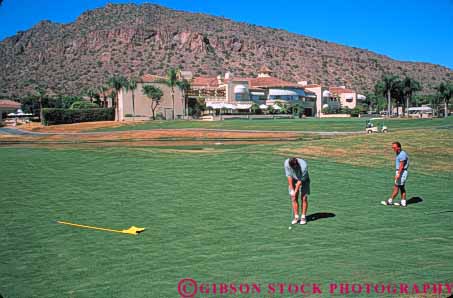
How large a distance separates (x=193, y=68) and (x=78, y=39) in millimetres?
42746

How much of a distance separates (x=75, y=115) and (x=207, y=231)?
69458 mm

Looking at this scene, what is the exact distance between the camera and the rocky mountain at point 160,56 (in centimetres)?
14075

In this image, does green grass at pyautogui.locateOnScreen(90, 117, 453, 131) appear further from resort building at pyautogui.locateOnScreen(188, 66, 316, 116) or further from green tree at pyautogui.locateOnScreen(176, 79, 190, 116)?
resort building at pyautogui.locateOnScreen(188, 66, 316, 116)

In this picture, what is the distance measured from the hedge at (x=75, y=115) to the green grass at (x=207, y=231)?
182ft

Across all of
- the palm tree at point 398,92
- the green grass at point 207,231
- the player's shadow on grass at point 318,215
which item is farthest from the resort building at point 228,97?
the player's shadow on grass at point 318,215

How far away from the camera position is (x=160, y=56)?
161 metres

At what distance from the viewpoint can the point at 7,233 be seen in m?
11.1

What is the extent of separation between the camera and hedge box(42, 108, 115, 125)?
73594 mm

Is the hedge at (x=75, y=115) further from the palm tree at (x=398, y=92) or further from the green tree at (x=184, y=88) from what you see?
the palm tree at (x=398, y=92)

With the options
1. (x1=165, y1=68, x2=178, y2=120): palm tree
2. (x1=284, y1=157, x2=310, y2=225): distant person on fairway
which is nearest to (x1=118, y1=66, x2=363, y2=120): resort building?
(x1=165, y1=68, x2=178, y2=120): palm tree

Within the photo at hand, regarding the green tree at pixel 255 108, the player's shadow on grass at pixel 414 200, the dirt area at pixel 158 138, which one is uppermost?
the green tree at pixel 255 108

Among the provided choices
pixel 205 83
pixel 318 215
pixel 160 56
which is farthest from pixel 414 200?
pixel 160 56

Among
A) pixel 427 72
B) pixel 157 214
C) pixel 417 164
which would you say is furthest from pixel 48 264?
pixel 427 72

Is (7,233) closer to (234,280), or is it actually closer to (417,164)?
(234,280)
